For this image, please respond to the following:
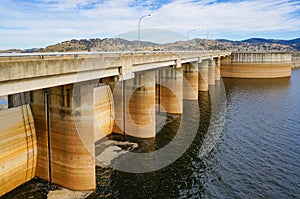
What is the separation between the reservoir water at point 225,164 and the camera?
16391 millimetres

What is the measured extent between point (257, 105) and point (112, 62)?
2841cm

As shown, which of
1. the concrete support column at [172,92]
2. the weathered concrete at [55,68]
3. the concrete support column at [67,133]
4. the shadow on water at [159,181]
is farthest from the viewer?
the concrete support column at [172,92]

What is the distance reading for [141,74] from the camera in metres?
25.0

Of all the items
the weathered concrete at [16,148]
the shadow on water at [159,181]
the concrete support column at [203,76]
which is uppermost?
the concrete support column at [203,76]

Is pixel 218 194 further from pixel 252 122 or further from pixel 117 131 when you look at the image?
pixel 252 122

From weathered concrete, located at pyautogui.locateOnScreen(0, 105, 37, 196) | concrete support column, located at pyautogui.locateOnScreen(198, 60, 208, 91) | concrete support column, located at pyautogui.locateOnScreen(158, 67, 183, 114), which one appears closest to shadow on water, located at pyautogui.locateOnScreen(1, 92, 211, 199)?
weathered concrete, located at pyautogui.locateOnScreen(0, 105, 37, 196)

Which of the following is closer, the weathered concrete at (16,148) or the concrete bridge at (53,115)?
the concrete bridge at (53,115)

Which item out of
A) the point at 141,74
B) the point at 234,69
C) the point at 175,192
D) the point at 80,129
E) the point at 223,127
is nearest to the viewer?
the point at 80,129

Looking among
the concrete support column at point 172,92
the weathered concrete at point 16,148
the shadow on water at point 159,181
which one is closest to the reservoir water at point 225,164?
the shadow on water at point 159,181

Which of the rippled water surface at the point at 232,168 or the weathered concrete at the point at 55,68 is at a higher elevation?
the weathered concrete at the point at 55,68

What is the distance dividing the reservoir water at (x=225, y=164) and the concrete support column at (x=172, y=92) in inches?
65.2

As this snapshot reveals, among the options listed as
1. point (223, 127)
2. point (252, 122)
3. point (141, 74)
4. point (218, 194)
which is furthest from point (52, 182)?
point (252, 122)

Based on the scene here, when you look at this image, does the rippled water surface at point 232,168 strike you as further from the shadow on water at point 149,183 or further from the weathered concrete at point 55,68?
the weathered concrete at point 55,68

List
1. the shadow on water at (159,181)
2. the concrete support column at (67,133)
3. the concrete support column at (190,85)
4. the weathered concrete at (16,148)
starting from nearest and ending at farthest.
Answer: the weathered concrete at (16,148) < the concrete support column at (67,133) < the shadow on water at (159,181) < the concrete support column at (190,85)
